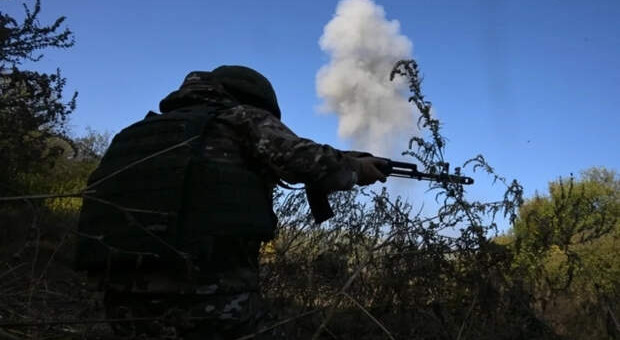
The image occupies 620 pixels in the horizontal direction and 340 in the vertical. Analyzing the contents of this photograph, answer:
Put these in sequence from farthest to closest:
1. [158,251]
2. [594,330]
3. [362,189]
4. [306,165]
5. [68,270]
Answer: [68,270] < [362,189] < [594,330] < [306,165] < [158,251]

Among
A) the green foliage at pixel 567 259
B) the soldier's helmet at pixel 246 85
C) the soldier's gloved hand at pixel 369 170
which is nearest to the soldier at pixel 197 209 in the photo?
the soldier's helmet at pixel 246 85

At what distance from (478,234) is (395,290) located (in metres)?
0.65

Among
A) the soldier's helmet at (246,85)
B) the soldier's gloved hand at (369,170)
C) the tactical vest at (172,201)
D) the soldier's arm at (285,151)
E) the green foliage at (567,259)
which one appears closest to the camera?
the tactical vest at (172,201)

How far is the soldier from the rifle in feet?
0.69

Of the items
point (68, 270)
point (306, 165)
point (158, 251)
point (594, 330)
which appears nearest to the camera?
point (158, 251)

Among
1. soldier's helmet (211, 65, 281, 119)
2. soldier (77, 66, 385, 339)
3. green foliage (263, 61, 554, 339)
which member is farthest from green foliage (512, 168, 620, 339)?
soldier's helmet (211, 65, 281, 119)

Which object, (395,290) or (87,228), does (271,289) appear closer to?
(395,290)

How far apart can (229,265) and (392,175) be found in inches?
64.6

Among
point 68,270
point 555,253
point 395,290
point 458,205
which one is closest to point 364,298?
point 395,290

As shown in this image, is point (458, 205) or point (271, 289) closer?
point (458, 205)

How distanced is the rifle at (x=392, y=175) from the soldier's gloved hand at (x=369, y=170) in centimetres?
7

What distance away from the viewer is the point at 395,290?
362 centimetres

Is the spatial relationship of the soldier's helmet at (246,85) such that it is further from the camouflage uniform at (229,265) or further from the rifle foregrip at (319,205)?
Result: the rifle foregrip at (319,205)

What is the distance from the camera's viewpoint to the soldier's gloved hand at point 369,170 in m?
3.01
